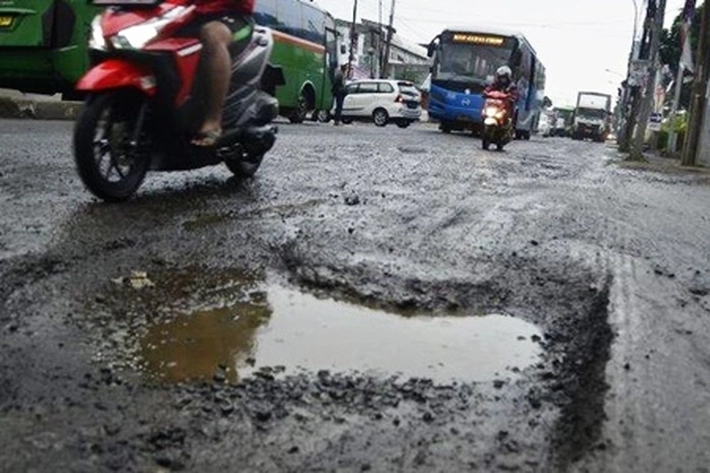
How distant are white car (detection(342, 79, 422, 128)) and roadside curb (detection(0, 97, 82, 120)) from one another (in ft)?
52.3

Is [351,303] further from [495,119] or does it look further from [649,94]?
[649,94]

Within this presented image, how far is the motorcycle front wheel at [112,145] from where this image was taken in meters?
3.82

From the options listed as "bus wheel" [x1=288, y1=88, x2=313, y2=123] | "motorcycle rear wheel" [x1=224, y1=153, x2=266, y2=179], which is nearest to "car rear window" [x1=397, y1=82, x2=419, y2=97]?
"bus wheel" [x1=288, y1=88, x2=313, y2=123]

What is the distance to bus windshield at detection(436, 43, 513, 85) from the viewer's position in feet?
64.1

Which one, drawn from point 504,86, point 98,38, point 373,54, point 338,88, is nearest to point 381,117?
point 338,88

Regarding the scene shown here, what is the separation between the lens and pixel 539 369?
214cm

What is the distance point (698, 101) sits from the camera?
1384cm

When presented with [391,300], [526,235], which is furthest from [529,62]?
[391,300]

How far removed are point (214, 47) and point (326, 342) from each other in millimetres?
2692

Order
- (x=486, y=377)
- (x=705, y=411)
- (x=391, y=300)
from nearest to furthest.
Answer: (x=705, y=411), (x=486, y=377), (x=391, y=300)

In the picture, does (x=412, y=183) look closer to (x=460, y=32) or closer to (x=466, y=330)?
(x=466, y=330)

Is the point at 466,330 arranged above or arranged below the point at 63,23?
below

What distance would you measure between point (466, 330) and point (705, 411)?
0.82m

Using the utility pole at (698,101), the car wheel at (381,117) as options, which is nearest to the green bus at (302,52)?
the car wheel at (381,117)
